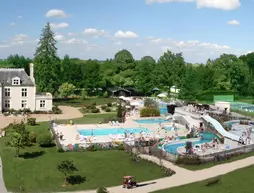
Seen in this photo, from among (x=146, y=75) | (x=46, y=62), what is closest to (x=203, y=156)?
(x=46, y=62)

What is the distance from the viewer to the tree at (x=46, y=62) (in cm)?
7094

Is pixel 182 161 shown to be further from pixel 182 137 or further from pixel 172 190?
pixel 182 137

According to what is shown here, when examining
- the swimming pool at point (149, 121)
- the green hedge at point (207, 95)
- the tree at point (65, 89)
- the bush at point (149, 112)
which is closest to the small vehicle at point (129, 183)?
the swimming pool at point (149, 121)

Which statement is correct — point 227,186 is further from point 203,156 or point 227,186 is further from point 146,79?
point 146,79

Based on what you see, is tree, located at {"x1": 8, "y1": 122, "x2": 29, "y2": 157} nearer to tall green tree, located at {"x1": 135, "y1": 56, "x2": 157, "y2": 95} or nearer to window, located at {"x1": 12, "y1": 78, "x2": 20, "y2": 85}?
window, located at {"x1": 12, "y1": 78, "x2": 20, "y2": 85}

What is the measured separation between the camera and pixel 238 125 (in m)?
51.9

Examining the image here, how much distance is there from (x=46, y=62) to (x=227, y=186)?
53319mm

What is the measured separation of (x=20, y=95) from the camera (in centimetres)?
6188

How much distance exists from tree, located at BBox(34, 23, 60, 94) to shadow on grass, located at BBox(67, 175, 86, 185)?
44239 millimetres

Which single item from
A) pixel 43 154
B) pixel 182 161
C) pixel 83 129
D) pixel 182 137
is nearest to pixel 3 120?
pixel 83 129

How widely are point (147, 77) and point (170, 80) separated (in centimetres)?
565

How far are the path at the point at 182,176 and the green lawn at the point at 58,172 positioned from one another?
46.7 inches

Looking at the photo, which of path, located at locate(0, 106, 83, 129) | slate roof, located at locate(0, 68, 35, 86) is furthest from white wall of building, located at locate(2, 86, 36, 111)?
path, located at locate(0, 106, 83, 129)

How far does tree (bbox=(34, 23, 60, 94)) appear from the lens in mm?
70938
